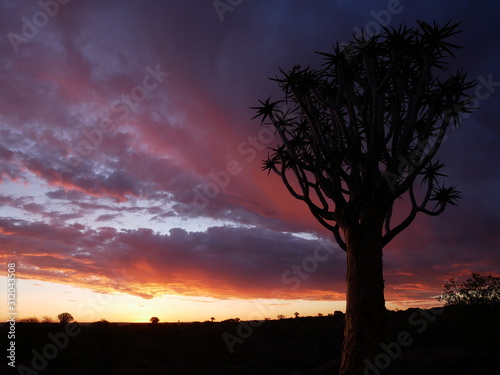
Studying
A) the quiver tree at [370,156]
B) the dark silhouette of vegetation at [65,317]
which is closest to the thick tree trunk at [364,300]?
the quiver tree at [370,156]

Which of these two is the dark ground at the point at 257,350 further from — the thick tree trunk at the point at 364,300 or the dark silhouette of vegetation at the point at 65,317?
the dark silhouette of vegetation at the point at 65,317

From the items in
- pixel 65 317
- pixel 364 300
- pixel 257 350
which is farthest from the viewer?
pixel 65 317

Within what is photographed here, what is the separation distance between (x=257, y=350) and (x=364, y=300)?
1445 cm

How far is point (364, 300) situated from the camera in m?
8.09

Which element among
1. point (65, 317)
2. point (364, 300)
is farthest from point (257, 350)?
point (65, 317)

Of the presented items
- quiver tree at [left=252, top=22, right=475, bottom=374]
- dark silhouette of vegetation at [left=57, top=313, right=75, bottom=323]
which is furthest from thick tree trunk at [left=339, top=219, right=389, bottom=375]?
dark silhouette of vegetation at [left=57, top=313, right=75, bottom=323]

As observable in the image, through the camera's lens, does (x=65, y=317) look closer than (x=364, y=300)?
No

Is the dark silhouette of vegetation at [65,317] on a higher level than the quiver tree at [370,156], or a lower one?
lower

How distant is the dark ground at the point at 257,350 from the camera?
11460mm

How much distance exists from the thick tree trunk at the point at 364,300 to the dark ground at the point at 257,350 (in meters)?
0.32

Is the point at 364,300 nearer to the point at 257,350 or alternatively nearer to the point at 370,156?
the point at 370,156

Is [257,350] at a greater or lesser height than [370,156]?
lesser

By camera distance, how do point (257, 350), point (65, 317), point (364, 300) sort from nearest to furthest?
point (364, 300) < point (257, 350) < point (65, 317)

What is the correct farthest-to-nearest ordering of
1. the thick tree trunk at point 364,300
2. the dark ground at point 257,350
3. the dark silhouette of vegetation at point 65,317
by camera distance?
1. the dark silhouette of vegetation at point 65,317
2. the dark ground at point 257,350
3. the thick tree trunk at point 364,300
